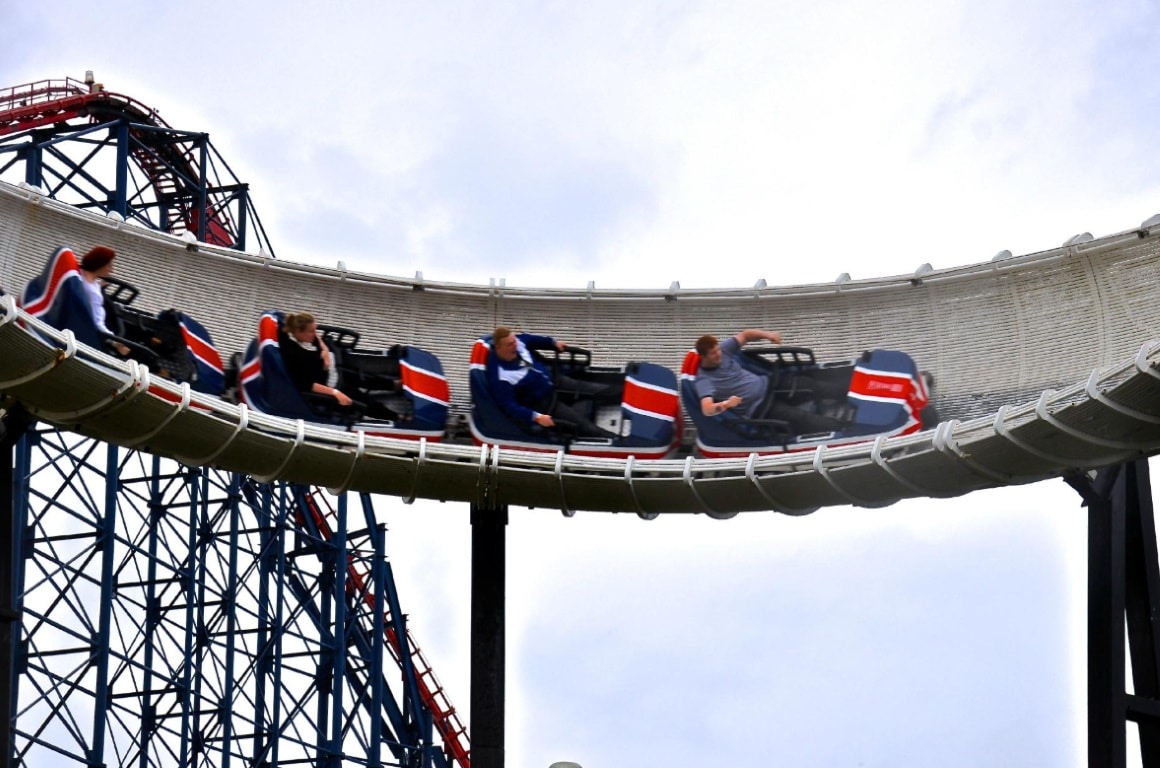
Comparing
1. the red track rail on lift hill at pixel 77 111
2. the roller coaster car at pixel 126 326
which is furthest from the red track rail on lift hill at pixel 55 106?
the roller coaster car at pixel 126 326

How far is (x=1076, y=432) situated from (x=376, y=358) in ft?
19.2

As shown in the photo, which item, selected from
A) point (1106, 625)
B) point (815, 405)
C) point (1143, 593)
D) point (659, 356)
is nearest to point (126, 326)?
point (659, 356)

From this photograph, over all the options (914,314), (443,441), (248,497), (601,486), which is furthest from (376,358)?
(248,497)

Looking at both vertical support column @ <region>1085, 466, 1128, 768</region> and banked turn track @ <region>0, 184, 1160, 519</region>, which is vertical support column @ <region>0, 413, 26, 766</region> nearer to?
banked turn track @ <region>0, 184, 1160, 519</region>

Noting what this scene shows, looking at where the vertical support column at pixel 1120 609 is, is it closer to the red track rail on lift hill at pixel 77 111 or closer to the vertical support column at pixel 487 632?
the vertical support column at pixel 487 632

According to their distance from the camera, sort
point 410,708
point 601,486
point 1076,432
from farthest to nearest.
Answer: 1. point 410,708
2. point 601,486
3. point 1076,432

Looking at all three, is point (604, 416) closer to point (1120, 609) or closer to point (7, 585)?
point (1120, 609)

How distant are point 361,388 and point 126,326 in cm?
187

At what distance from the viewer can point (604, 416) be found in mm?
16969

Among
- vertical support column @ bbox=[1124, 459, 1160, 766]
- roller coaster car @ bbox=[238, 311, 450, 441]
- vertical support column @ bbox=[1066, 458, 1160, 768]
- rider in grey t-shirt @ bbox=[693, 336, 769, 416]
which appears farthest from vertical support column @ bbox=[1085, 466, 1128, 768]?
roller coaster car @ bbox=[238, 311, 450, 441]

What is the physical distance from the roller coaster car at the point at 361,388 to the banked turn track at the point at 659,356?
288 millimetres

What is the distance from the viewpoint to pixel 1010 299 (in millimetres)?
16812

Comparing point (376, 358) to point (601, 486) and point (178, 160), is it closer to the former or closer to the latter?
point (601, 486)

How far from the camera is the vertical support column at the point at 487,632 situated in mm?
14734
